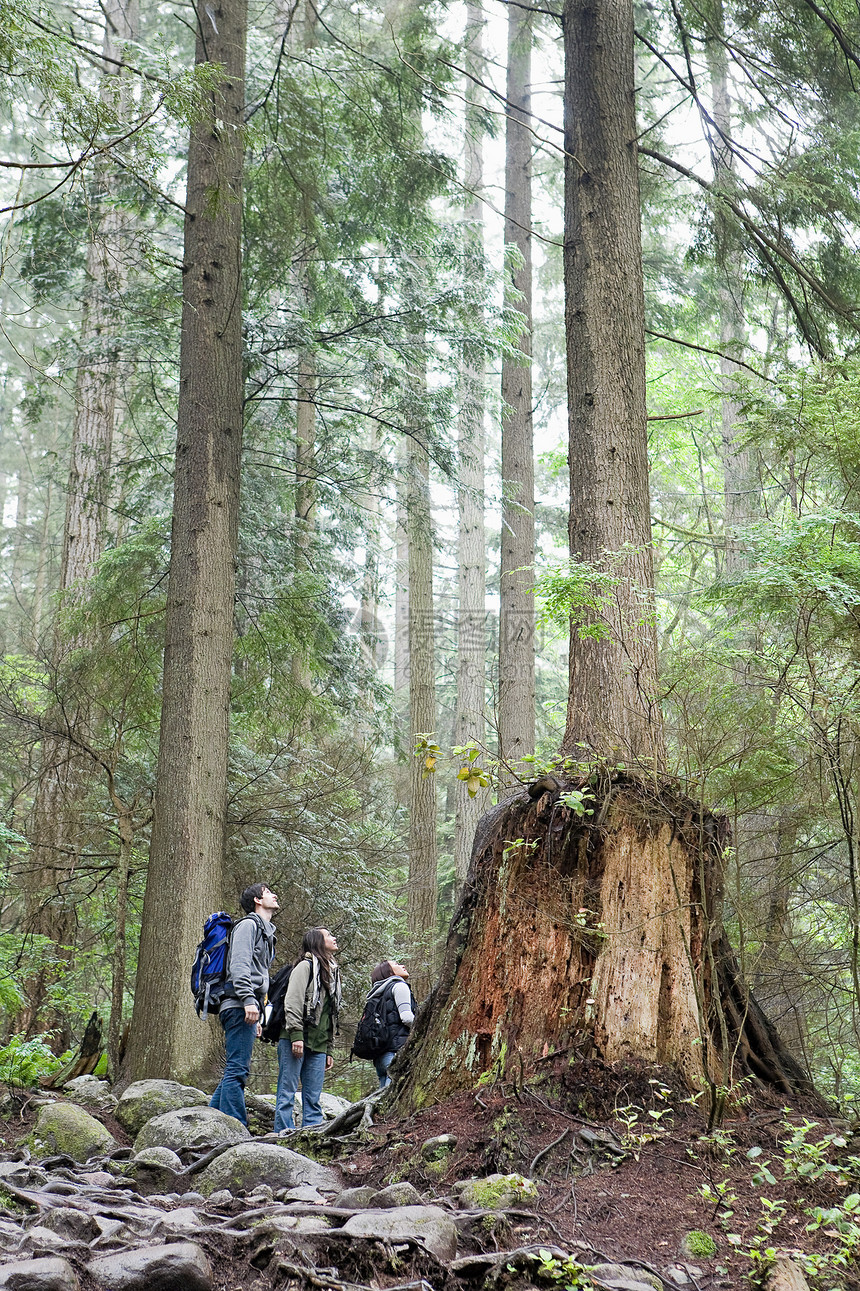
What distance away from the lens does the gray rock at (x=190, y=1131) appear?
521 cm

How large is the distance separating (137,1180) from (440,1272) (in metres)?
2.24

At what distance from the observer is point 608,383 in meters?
5.89

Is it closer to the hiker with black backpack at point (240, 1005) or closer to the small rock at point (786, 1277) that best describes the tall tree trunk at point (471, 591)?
the hiker with black backpack at point (240, 1005)

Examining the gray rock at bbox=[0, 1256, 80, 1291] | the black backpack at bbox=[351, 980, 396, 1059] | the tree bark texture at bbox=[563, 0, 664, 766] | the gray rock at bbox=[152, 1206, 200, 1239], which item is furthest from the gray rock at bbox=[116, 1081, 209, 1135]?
the tree bark texture at bbox=[563, 0, 664, 766]

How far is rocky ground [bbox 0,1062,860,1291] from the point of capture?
10.00 ft

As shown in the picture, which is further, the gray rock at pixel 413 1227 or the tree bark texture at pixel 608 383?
the tree bark texture at pixel 608 383

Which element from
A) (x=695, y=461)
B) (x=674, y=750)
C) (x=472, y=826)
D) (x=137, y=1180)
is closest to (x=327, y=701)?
(x=472, y=826)

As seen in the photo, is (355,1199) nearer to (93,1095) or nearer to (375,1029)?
(375,1029)

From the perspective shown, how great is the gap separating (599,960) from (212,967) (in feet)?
9.65

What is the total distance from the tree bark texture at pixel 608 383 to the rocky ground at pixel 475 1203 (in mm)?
1763

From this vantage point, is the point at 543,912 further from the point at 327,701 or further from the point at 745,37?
the point at 745,37

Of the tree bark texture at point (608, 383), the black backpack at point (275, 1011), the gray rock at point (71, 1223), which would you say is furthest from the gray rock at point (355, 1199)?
the black backpack at point (275, 1011)

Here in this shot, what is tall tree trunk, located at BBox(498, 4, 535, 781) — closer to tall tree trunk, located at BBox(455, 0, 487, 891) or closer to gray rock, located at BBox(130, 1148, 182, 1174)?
tall tree trunk, located at BBox(455, 0, 487, 891)

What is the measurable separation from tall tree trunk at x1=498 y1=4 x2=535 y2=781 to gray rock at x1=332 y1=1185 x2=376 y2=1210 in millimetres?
8082
